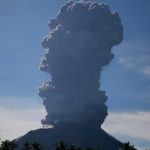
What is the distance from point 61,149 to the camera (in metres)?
115

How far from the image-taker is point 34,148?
361 ft

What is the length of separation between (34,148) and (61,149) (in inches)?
312

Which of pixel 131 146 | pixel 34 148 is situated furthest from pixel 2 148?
pixel 131 146

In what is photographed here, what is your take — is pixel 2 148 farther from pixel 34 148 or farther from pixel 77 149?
pixel 77 149

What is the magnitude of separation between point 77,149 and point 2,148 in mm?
20297

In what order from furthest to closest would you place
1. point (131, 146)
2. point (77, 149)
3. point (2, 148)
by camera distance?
1. point (77, 149)
2. point (2, 148)
3. point (131, 146)

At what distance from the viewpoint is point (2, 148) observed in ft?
357

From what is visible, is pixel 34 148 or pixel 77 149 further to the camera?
pixel 77 149

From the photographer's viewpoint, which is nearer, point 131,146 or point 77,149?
point 131,146

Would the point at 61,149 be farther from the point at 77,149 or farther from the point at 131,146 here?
the point at 131,146

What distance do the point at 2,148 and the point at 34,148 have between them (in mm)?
7288

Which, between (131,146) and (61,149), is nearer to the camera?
(131,146)

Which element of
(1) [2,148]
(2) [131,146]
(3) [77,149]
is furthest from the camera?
(3) [77,149]

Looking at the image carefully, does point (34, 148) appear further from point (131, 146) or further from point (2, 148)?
point (131, 146)
